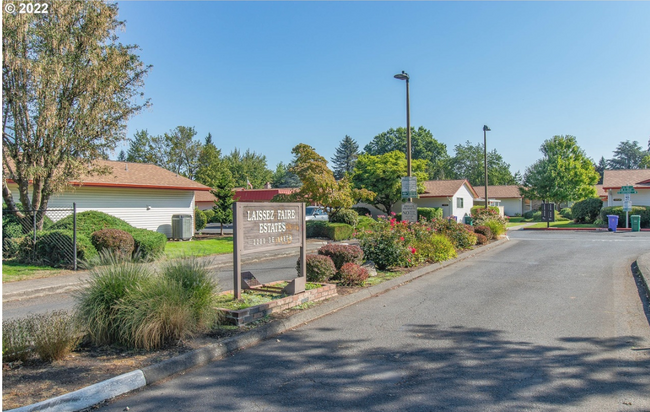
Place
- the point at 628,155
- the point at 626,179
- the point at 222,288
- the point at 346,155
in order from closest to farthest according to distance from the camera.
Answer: the point at 222,288, the point at 626,179, the point at 346,155, the point at 628,155

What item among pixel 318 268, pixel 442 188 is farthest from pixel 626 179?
pixel 318 268

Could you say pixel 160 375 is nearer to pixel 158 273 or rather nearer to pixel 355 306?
pixel 158 273

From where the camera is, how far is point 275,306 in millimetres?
7062

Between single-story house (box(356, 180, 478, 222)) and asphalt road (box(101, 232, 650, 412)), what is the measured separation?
31.5 metres

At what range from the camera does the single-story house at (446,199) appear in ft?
132

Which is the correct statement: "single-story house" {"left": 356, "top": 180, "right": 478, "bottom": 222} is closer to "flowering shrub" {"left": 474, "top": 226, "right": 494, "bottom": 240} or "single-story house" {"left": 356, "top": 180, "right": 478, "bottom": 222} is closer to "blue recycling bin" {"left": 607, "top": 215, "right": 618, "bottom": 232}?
"blue recycling bin" {"left": 607, "top": 215, "right": 618, "bottom": 232}

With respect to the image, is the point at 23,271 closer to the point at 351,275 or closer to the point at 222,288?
the point at 222,288

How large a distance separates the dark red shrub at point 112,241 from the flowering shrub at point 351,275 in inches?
259

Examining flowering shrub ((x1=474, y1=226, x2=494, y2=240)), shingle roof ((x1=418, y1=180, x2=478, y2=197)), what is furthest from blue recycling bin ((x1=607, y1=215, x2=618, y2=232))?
shingle roof ((x1=418, y1=180, x2=478, y2=197))

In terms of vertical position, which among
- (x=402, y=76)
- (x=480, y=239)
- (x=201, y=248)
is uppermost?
(x=402, y=76)

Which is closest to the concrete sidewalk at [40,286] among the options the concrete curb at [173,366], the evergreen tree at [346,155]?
the concrete curb at [173,366]

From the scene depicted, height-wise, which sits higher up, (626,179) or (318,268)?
(626,179)

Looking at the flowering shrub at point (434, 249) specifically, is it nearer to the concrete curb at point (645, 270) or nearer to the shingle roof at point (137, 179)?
the concrete curb at point (645, 270)

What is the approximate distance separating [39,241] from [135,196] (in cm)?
777
